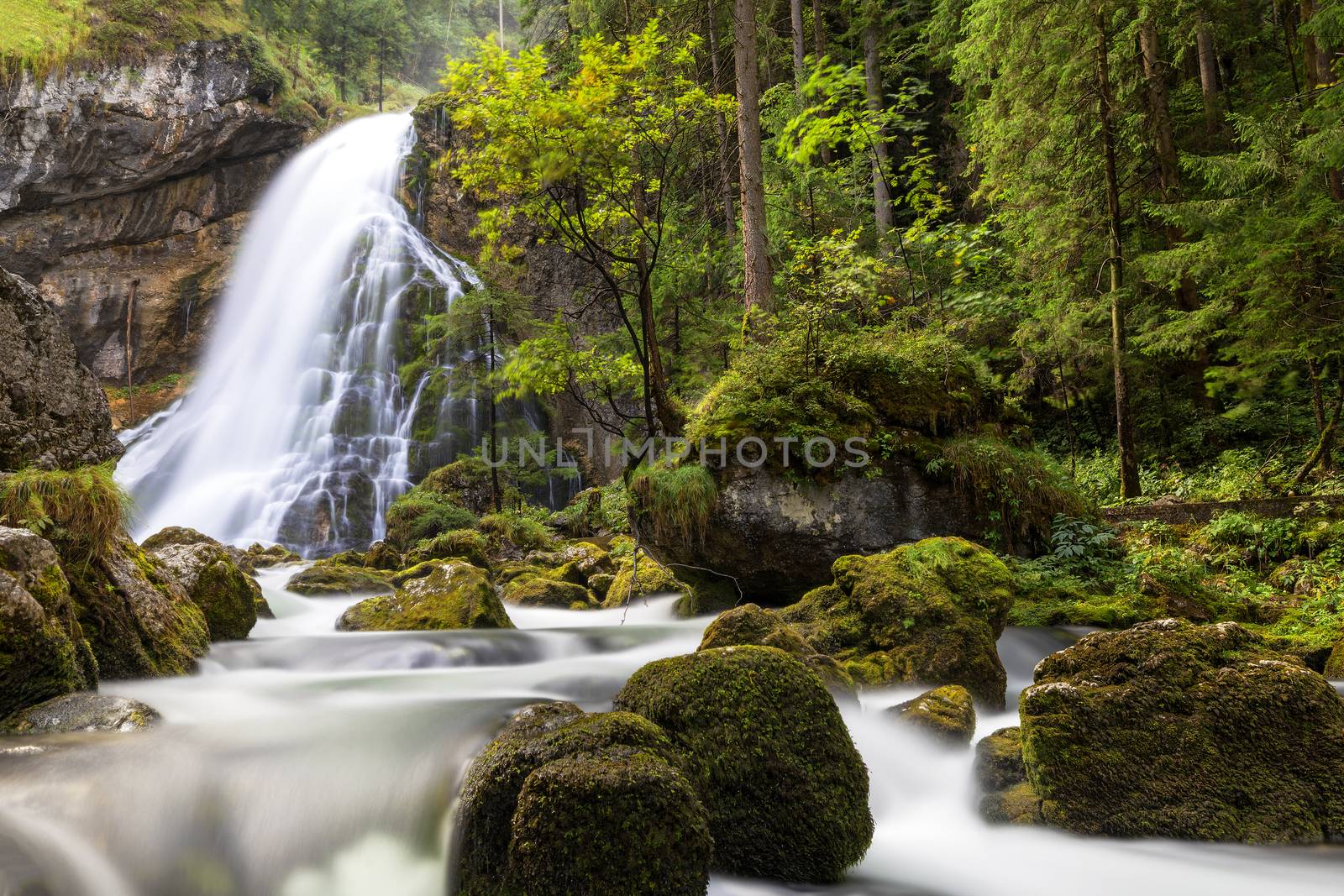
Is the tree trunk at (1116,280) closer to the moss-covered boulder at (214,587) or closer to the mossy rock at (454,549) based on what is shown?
the mossy rock at (454,549)

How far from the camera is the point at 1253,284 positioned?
29.8 ft

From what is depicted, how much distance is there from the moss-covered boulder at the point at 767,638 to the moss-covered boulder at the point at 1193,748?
4.11 ft

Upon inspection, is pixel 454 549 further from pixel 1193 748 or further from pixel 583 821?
pixel 1193 748

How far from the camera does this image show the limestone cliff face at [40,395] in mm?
6000

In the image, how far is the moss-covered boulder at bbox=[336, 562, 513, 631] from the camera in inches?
304

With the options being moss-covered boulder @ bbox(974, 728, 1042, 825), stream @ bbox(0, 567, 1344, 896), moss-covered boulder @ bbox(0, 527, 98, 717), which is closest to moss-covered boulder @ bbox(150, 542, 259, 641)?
moss-covered boulder @ bbox(0, 527, 98, 717)

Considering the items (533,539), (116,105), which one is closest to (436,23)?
(116,105)

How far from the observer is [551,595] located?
10.2m

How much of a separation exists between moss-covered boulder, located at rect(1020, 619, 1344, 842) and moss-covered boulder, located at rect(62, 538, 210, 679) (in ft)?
20.0

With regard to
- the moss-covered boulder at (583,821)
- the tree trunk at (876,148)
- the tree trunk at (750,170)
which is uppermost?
the tree trunk at (876,148)

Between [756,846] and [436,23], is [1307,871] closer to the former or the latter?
[756,846]

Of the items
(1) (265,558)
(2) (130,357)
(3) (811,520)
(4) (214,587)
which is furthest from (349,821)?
(2) (130,357)

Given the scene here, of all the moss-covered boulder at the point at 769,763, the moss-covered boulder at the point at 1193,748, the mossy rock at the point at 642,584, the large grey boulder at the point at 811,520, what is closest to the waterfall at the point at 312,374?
Result: the mossy rock at the point at 642,584

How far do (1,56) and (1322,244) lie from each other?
39.4 m
